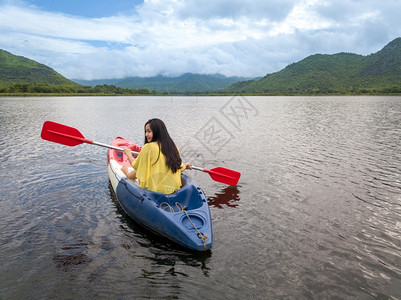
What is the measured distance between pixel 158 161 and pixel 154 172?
32cm

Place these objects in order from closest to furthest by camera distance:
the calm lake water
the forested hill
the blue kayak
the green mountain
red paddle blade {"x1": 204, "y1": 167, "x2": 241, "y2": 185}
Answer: the calm lake water < the blue kayak < red paddle blade {"x1": 204, "y1": 167, "x2": 241, "y2": 185} < the forested hill < the green mountain

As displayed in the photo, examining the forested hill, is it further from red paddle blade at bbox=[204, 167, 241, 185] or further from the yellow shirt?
the yellow shirt

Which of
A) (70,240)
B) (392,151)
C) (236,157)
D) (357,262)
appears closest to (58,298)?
(70,240)

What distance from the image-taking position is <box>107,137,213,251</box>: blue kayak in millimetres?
5531

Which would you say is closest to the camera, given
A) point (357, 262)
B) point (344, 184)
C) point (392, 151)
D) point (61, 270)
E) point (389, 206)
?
point (61, 270)

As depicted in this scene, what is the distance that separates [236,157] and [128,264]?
983 centimetres

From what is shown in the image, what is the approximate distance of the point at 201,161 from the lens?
13.7m

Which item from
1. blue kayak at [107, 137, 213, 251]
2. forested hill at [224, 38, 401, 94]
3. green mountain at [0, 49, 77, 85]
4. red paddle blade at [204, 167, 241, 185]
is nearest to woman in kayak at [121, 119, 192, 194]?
blue kayak at [107, 137, 213, 251]

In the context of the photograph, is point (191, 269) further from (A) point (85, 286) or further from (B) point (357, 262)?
(B) point (357, 262)

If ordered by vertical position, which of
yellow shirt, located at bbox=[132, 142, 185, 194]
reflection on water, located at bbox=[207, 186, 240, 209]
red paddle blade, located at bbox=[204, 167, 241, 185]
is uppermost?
yellow shirt, located at bbox=[132, 142, 185, 194]

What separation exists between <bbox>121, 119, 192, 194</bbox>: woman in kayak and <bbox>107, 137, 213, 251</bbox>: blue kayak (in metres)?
0.21

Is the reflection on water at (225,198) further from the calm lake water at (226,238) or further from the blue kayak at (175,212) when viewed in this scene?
the blue kayak at (175,212)

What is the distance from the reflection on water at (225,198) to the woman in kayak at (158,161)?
2.28 meters

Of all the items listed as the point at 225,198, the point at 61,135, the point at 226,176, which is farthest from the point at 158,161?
the point at 61,135
